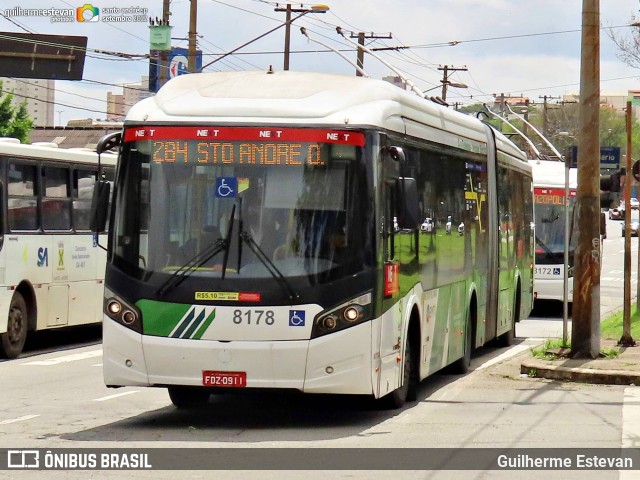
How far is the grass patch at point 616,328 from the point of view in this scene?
23297mm

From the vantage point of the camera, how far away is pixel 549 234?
3206 cm

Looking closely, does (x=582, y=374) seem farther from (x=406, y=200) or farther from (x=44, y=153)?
(x=44, y=153)

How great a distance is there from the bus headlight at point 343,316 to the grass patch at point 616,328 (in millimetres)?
10914

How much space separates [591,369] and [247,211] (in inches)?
251

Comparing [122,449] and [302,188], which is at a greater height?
[302,188]

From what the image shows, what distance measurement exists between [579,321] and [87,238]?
834 centimetres

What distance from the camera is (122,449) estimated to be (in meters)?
11.2

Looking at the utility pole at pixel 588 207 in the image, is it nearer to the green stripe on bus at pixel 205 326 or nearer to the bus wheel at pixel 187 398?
the bus wheel at pixel 187 398

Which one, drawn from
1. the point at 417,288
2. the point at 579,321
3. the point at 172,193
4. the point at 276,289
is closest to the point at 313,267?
the point at 276,289

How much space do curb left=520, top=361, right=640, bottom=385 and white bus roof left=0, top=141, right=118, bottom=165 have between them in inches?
305

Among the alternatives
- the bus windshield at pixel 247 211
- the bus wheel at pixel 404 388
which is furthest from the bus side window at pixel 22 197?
the bus windshield at pixel 247 211

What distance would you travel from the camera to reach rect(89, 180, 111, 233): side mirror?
1302 cm
